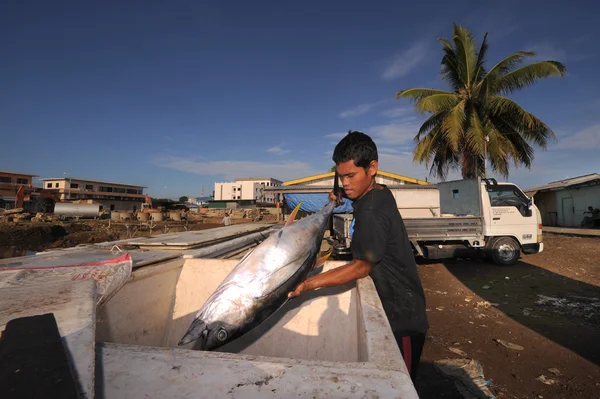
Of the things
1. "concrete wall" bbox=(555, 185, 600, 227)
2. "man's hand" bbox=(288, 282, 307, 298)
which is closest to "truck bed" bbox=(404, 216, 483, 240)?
"man's hand" bbox=(288, 282, 307, 298)

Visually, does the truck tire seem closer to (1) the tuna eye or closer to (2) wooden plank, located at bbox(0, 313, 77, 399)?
(1) the tuna eye

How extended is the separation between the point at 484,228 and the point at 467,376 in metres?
6.27

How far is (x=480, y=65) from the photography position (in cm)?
1480

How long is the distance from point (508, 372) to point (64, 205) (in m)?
33.8

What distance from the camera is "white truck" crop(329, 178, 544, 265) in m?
8.29

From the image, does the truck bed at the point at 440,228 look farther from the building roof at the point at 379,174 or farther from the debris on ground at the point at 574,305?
the building roof at the point at 379,174

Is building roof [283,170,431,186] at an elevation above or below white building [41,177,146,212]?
below

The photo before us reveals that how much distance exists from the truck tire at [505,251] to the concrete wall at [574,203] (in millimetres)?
13275

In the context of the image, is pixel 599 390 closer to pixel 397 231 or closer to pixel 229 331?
pixel 397 231

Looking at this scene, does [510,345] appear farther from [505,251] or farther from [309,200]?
[309,200]

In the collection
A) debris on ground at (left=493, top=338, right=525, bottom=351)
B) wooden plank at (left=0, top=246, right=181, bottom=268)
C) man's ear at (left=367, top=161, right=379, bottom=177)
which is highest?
man's ear at (left=367, top=161, right=379, bottom=177)

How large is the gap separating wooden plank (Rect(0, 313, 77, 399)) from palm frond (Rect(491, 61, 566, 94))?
59.3 feet

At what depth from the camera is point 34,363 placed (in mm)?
856

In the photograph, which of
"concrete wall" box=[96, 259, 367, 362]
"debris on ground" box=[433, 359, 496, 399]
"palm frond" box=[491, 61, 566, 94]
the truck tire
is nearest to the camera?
"concrete wall" box=[96, 259, 367, 362]
